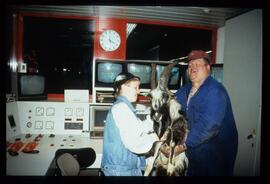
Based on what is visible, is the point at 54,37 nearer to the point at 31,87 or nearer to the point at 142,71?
the point at 31,87

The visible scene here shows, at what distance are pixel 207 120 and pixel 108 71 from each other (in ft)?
4.11

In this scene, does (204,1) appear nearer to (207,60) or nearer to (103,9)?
(207,60)

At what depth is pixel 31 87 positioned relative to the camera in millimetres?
2877

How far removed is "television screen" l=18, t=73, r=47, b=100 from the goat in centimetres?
154

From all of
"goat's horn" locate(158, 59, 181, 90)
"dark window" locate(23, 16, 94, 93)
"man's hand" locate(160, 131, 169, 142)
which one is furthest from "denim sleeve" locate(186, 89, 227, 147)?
"dark window" locate(23, 16, 94, 93)

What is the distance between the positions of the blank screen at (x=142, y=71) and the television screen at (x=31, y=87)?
1.19m

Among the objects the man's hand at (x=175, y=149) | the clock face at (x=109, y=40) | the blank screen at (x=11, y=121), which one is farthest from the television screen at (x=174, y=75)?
the blank screen at (x=11, y=121)

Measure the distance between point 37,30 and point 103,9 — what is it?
5.63 feet

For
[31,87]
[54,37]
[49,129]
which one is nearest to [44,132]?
[49,129]

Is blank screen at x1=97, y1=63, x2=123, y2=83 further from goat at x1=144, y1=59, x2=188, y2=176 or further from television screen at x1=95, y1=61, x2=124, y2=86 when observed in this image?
goat at x1=144, y1=59, x2=188, y2=176

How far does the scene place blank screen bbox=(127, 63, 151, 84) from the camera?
2588mm

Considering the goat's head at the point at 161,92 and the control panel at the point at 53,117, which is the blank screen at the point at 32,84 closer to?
the control panel at the point at 53,117

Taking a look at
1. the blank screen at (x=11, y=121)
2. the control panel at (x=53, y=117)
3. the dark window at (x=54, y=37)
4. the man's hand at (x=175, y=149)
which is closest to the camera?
the man's hand at (x=175, y=149)

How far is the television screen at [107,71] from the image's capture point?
8.91 feet
